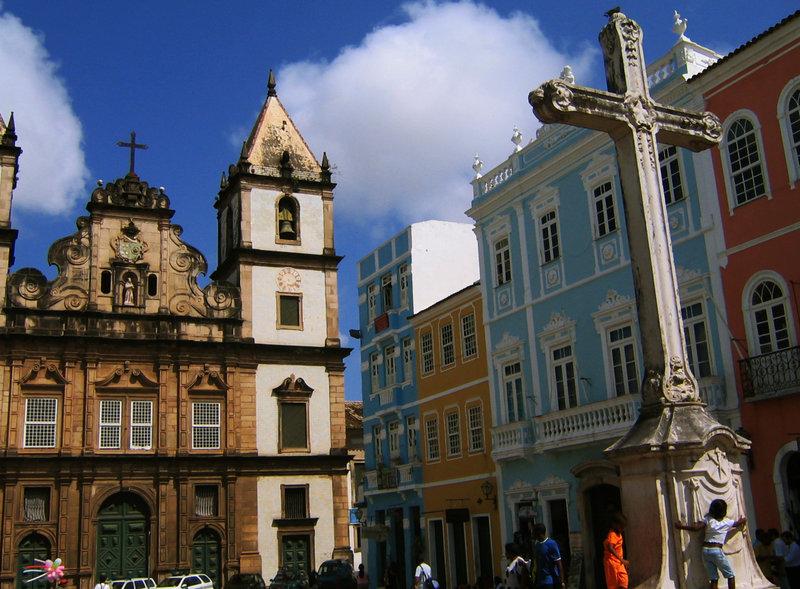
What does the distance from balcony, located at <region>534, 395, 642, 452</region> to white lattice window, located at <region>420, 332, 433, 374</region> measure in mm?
8553

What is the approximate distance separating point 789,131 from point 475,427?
47.9 ft

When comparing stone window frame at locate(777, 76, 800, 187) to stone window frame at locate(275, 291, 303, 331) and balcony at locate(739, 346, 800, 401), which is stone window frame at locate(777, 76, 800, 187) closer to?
balcony at locate(739, 346, 800, 401)

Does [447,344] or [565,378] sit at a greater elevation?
[447,344]

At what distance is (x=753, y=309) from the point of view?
20.3 m

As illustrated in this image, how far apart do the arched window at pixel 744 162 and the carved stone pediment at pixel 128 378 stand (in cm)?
2032

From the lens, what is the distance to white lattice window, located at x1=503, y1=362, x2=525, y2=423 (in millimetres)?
27727

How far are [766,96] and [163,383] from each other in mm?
21415

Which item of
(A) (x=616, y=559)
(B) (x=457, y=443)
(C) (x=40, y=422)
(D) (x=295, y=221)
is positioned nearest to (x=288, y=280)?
(D) (x=295, y=221)

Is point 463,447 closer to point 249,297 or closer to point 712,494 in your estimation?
point 249,297

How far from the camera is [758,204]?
67.1 ft

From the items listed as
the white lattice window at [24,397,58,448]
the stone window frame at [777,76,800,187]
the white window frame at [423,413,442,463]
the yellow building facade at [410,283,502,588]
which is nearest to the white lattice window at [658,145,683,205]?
the stone window frame at [777,76,800,187]

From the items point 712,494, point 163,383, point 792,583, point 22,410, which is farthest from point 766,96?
point 22,410

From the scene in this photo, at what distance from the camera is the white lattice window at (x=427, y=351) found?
34062 mm

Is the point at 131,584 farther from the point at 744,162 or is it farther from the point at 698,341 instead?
the point at 744,162
